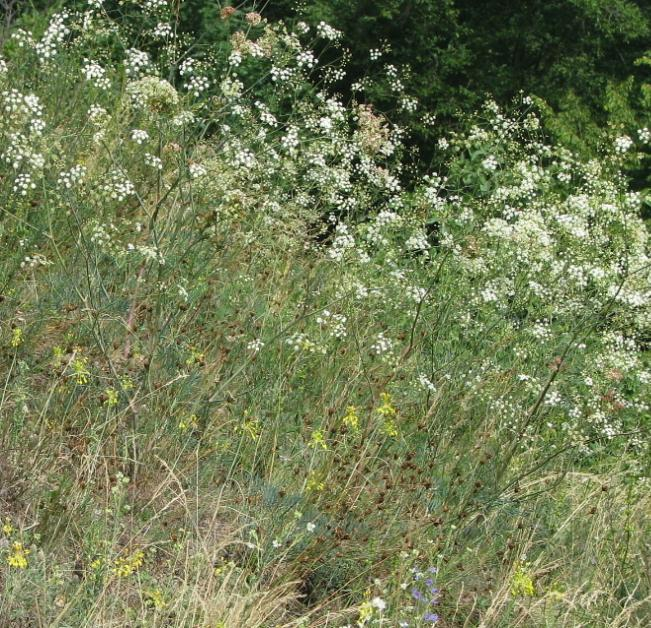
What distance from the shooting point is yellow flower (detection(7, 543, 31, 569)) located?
286cm

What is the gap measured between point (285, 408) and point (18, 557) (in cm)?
177

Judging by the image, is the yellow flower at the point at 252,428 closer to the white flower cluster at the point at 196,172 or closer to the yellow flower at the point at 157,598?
the yellow flower at the point at 157,598

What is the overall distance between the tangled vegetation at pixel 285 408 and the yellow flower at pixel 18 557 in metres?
→ 0.02

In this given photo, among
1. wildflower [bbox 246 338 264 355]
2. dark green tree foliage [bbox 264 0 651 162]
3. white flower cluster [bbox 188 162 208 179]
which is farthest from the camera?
dark green tree foliage [bbox 264 0 651 162]

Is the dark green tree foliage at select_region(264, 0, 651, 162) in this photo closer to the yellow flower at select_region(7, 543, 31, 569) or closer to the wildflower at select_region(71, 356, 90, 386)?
the wildflower at select_region(71, 356, 90, 386)

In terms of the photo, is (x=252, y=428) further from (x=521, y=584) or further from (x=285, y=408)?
(x=521, y=584)

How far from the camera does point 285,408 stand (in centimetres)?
449

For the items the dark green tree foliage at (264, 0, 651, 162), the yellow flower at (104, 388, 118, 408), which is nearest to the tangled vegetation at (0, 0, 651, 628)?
the yellow flower at (104, 388, 118, 408)

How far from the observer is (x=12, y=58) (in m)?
6.59

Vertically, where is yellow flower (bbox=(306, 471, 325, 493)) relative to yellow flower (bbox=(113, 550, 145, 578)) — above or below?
above

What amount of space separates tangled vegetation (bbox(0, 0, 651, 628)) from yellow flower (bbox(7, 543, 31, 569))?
22 millimetres

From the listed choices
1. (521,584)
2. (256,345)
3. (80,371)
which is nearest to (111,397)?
(80,371)

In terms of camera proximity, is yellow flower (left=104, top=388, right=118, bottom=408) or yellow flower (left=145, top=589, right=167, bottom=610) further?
yellow flower (left=104, top=388, right=118, bottom=408)

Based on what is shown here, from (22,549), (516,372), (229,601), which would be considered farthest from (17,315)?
(516,372)
